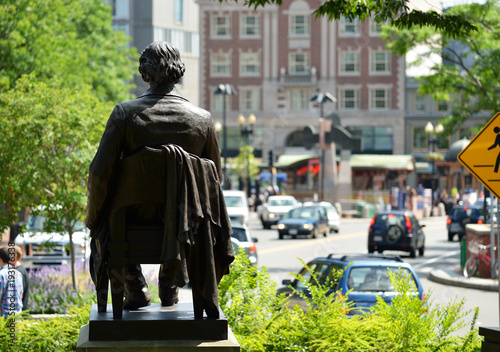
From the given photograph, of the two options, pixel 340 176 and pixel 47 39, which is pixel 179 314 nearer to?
pixel 47 39

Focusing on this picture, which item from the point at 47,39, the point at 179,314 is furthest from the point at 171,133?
the point at 47,39

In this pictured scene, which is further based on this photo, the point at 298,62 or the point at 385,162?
the point at 298,62

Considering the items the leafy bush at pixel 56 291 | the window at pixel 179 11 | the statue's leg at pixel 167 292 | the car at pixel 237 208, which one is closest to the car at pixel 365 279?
the leafy bush at pixel 56 291

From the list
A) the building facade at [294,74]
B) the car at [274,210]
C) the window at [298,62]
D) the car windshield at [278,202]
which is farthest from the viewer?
the window at [298,62]

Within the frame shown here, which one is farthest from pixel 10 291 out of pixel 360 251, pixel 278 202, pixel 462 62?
pixel 278 202

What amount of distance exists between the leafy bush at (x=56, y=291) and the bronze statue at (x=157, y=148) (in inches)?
243

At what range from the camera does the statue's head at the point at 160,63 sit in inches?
257

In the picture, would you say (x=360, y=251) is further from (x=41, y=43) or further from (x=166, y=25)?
(x=166, y=25)

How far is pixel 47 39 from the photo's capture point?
28922 mm

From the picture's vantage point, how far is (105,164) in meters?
6.29

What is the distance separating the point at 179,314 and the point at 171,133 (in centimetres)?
133

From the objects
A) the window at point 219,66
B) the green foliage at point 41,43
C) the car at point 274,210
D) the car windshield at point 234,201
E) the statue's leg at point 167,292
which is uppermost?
the window at point 219,66

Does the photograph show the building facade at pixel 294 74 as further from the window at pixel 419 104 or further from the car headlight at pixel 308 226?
the car headlight at pixel 308 226

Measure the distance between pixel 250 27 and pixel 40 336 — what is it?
72.0 metres
